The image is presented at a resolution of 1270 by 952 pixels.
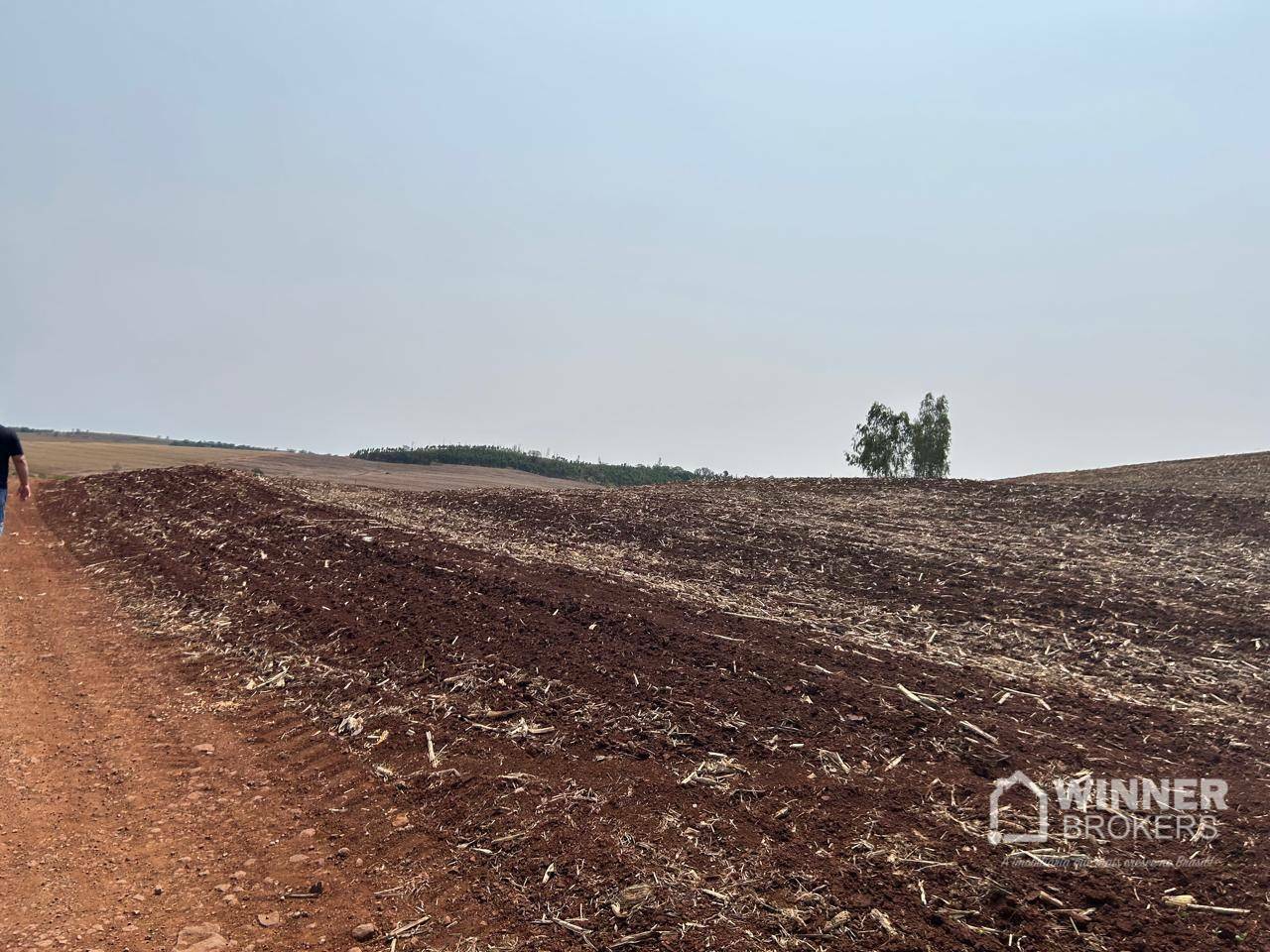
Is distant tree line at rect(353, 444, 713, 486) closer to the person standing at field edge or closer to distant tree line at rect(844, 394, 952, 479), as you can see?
distant tree line at rect(844, 394, 952, 479)

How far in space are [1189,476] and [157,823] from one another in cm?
2093

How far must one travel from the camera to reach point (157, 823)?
3879 millimetres

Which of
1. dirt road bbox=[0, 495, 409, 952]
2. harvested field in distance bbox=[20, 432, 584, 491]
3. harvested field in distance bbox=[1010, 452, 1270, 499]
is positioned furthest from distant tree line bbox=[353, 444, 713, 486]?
dirt road bbox=[0, 495, 409, 952]

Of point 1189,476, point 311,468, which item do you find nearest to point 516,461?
point 311,468

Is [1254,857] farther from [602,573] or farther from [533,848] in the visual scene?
[602,573]

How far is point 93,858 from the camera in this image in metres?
3.52

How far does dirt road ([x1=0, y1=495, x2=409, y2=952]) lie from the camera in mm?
3084

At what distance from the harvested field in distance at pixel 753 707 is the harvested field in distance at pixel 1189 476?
14.2ft

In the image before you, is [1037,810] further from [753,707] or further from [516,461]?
[516,461]

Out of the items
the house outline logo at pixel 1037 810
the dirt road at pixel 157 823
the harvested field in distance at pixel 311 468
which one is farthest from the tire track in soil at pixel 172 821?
the harvested field in distance at pixel 311 468

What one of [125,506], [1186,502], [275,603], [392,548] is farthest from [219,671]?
[1186,502]

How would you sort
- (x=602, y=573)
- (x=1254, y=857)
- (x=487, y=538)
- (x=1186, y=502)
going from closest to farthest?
(x=1254, y=857) → (x=602, y=573) → (x=487, y=538) → (x=1186, y=502)

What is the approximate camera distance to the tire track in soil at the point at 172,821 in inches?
122

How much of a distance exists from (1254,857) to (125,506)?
1667 cm
